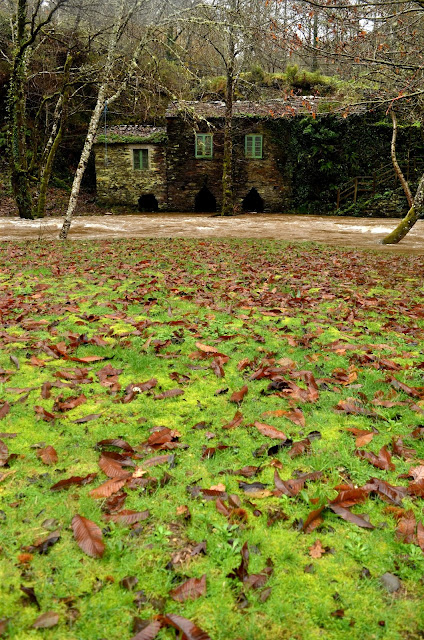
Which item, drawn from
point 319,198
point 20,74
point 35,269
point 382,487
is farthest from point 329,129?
point 382,487

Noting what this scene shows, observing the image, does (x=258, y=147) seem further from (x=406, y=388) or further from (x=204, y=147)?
(x=406, y=388)

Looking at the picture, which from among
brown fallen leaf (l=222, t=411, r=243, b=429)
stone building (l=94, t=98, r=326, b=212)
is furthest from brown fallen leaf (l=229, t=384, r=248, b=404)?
stone building (l=94, t=98, r=326, b=212)

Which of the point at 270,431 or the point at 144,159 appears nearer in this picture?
the point at 270,431

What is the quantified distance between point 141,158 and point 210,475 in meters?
29.5

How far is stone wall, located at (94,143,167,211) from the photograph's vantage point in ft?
96.2

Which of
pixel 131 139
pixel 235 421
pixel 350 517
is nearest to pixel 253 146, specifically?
pixel 131 139

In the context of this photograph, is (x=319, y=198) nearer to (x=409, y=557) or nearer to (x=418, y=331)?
(x=418, y=331)

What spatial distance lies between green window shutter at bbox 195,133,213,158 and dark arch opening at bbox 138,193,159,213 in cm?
430

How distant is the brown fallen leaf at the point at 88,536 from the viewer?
2.23 m

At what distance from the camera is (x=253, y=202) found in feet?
104

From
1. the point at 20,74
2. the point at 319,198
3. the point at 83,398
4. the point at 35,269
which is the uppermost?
the point at 20,74

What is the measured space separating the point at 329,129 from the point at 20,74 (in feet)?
60.1

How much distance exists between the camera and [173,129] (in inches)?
1152

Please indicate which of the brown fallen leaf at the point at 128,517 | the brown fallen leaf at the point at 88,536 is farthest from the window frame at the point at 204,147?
the brown fallen leaf at the point at 88,536
